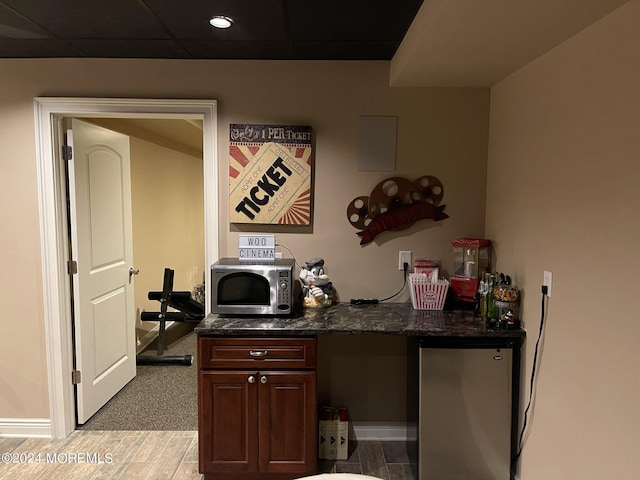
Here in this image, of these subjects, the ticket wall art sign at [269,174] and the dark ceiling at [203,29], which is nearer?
the dark ceiling at [203,29]

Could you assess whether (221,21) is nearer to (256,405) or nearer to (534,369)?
(256,405)

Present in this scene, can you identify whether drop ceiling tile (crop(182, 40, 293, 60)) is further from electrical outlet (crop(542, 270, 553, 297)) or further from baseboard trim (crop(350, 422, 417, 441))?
baseboard trim (crop(350, 422, 417, 441))

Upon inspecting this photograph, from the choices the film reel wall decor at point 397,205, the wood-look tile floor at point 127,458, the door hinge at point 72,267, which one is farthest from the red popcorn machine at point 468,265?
the door hinge at point 72,267

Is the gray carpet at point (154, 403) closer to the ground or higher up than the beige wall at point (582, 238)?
closer to the ground

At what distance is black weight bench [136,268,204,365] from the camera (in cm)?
397

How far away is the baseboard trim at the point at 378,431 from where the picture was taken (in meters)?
2.77

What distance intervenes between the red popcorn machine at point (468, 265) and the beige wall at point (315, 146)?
9 centimetres

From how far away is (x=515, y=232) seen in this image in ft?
7.58

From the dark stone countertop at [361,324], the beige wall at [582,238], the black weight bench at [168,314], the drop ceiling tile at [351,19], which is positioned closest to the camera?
the beige wall at [582,238]

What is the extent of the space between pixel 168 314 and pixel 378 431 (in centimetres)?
256

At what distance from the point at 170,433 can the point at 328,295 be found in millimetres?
1406

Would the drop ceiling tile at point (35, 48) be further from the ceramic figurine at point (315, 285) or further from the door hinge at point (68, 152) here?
the ceramic figurine at point (315, 285)

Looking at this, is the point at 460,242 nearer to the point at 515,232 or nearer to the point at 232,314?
the point at 515,232

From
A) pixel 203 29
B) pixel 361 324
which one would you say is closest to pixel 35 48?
pixel 203 29
